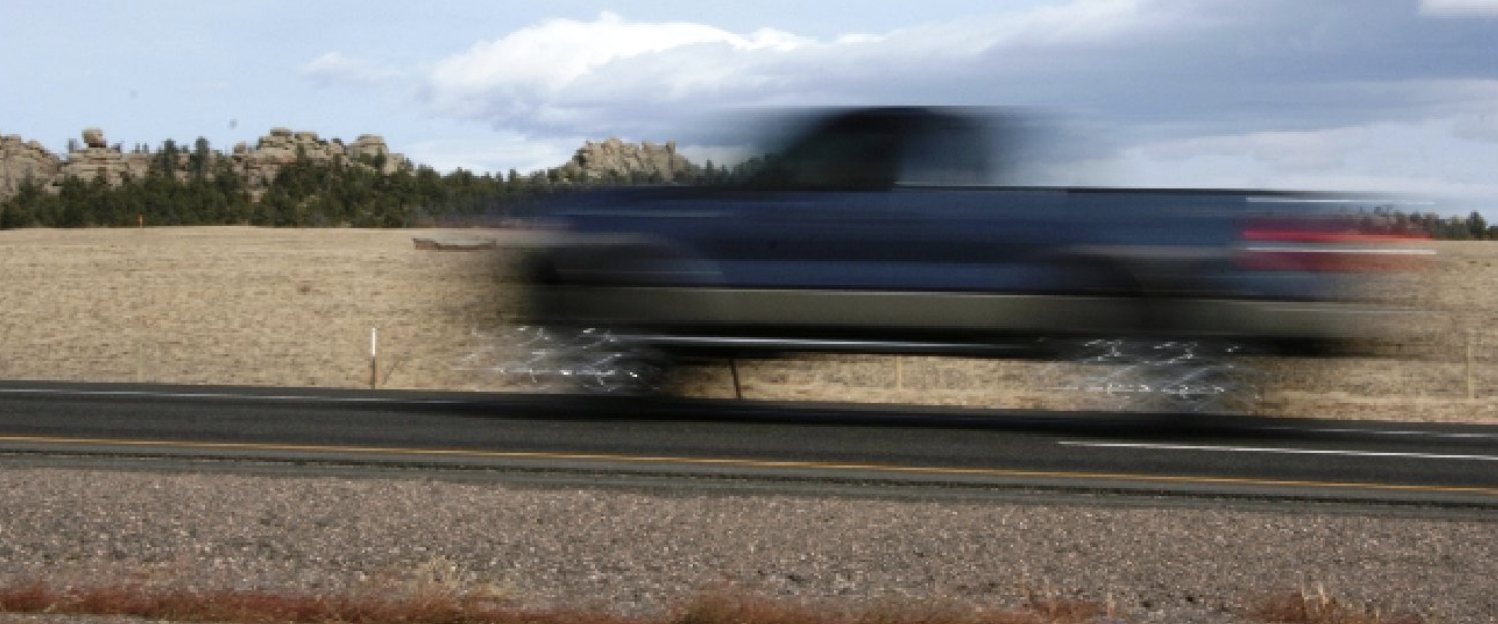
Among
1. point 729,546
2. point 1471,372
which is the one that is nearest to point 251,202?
point 1471,372

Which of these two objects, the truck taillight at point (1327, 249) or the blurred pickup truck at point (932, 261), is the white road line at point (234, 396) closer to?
the blurred pickup truck at point (932, 261)

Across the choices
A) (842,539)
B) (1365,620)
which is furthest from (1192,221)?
(1365,620)

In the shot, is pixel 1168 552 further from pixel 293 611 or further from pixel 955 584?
pixel 293 611

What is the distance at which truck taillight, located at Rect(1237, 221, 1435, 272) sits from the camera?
535 inches

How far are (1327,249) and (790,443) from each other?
391 centimetres

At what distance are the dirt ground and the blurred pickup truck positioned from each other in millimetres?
553

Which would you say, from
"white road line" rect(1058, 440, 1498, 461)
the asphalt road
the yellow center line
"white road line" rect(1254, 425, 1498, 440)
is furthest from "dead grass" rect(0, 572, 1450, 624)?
"white road line" rect(1254, 425, 1498, 440)

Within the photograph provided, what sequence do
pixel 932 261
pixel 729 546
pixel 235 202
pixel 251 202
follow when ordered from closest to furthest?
pixel 729 546
pixel 932 261
pixel 235 202
pixel 251 202

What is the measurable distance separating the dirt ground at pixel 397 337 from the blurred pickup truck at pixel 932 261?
1.81 feet

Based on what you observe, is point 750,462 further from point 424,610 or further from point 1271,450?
point 424,610

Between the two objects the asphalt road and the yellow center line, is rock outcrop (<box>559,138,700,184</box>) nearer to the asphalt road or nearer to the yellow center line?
the asphalt road

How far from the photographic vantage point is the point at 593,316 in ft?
48.9

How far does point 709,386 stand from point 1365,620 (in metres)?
9.45

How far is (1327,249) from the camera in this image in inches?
537
